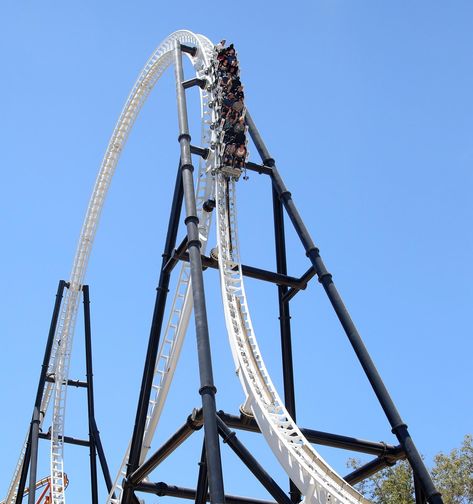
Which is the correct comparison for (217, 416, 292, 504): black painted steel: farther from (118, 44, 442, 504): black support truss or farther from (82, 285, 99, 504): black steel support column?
(82, 285, 99, 504): black steel support column

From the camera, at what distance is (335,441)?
942cm

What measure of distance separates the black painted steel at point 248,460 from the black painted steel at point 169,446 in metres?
0.55

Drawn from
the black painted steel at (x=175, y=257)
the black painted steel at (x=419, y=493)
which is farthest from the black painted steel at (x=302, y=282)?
the black painted steel at (x=419, y=493)

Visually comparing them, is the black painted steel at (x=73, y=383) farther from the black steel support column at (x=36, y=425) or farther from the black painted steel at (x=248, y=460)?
the black painted steel at (x=248, y=460)

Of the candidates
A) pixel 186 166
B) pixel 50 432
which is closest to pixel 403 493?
pixel 50 432

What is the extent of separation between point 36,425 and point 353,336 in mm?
8512

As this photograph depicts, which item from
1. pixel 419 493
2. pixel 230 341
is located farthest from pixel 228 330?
pixel 419 493

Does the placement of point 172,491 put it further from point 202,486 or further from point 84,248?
point 84,248

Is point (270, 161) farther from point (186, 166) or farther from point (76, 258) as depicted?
point (76, 258)

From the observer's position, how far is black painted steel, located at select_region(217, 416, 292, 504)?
8.62 m

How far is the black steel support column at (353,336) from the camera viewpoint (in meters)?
8.14

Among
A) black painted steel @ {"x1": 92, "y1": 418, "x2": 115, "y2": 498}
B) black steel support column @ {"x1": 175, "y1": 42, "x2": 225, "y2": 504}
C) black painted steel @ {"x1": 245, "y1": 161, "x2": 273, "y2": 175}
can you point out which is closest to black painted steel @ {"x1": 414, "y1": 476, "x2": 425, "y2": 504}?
black steel support column @ {"x1": 175, "y1": 42, "x2": 225, "y2": 504}

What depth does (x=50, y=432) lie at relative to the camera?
1684 centimetres

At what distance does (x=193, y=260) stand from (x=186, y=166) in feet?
6.16
